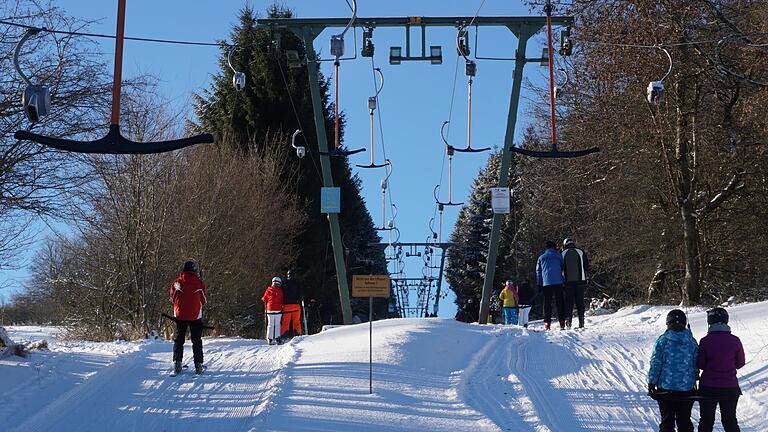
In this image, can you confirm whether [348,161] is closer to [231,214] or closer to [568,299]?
[231,214]

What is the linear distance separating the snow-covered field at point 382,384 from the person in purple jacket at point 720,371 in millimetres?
1302

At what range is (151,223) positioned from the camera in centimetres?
2775

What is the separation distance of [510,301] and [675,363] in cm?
1703

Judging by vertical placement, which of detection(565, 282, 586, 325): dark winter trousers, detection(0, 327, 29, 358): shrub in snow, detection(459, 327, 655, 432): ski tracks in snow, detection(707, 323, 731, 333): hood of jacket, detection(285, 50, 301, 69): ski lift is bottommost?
detection(459, 327, 655, 432): ski tracks in snow

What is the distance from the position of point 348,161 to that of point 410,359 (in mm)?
33867

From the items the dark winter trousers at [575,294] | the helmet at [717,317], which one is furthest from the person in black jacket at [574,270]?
the helmet at [717,317]

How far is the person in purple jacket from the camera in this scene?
9742mm

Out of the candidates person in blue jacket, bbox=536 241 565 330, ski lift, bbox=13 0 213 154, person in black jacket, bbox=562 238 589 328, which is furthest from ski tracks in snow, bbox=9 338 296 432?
person in black jacket, bbox=562 238 589 328

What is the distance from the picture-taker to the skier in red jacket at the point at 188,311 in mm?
14859

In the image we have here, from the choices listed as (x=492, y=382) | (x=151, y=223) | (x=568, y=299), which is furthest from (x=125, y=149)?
(x=151, y=223)

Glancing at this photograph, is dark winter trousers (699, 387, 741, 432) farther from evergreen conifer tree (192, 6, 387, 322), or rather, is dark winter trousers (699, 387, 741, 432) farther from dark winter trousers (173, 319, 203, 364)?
evergreen conifer tree (192, 6, 387, 322)

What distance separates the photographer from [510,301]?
88.4ft

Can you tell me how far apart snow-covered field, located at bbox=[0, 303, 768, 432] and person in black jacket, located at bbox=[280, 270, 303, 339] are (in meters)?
3.42

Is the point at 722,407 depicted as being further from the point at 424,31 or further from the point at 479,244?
the point at 479,244
